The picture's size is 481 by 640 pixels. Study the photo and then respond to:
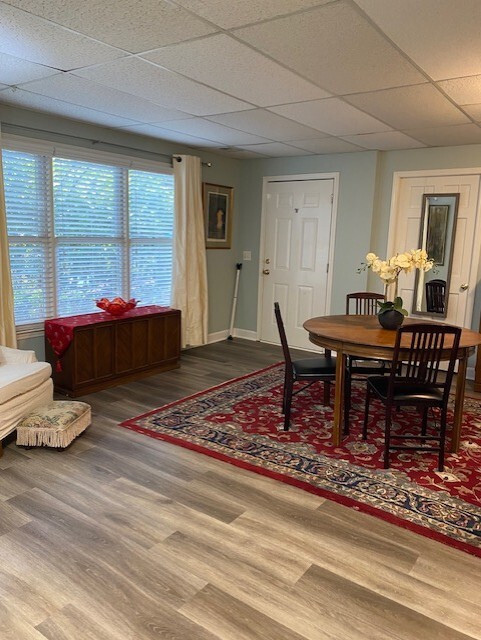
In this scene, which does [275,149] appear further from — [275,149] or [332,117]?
[332,117]

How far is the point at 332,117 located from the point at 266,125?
2.09ft

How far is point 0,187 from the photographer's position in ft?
12.4

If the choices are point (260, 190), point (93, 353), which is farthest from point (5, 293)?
point (260, 190)

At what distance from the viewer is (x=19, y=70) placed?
9.74 feet

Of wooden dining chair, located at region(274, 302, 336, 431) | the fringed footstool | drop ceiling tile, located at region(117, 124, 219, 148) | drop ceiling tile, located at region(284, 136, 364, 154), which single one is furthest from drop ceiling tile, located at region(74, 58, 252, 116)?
the fringed footstool

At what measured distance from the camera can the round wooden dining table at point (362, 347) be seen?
3.09 metres

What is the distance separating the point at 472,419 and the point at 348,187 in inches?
115

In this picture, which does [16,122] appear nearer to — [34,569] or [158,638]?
[34,569]

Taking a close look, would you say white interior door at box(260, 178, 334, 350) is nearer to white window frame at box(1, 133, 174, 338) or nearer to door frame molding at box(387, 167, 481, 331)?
door frame molding at box(387, 167, 481, 331)

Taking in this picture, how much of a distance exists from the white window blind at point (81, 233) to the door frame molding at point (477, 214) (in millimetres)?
2506

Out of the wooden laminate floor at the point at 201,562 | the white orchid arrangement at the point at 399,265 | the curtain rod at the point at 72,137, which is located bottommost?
the wooden laminate floor at the point at 201,562

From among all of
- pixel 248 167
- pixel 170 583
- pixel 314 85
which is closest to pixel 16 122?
pixel 314 85

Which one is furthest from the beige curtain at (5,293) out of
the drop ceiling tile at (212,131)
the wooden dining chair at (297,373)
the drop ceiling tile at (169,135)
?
the wooden dining chair at (297,373)

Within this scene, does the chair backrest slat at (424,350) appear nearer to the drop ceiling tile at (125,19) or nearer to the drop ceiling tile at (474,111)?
the drop ceiling tile at (474,111)
